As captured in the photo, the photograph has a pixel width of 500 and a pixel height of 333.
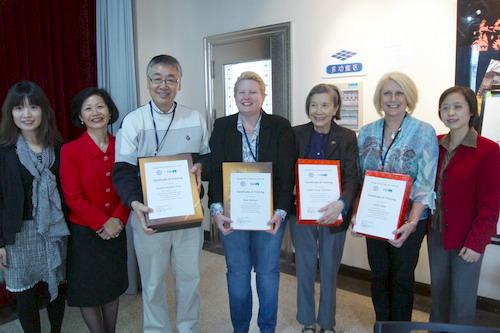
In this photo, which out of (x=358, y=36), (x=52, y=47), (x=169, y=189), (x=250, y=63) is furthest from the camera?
(x=250, y=63)

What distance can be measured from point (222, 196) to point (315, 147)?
609 millimetres

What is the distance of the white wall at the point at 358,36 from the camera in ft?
9.16

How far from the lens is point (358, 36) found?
10.4ft

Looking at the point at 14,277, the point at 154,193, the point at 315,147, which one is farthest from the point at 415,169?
the point at 14,277

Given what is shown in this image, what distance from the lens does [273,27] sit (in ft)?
11.9

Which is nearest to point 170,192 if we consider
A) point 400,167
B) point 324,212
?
point 324,212

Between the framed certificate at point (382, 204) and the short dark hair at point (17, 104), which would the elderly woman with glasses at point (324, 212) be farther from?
the short dark hair at point (17, 104)

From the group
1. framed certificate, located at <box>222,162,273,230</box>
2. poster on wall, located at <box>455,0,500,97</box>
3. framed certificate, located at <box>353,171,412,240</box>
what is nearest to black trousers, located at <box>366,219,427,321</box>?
framed certificate, located at <box>353,171,412,240</box>

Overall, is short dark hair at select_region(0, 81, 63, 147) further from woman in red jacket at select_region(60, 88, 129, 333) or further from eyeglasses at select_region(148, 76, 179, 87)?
eyeglasses at select_region(148, 76, 179, 87)

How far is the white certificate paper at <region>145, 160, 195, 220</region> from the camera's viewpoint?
6.31 feet

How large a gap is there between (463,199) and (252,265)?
1.21 metres

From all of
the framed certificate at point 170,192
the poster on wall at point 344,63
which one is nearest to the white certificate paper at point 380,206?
the framed certificate at point 170,192

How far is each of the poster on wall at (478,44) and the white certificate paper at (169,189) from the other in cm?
207

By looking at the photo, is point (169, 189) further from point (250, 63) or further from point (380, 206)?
point (250, 63)
